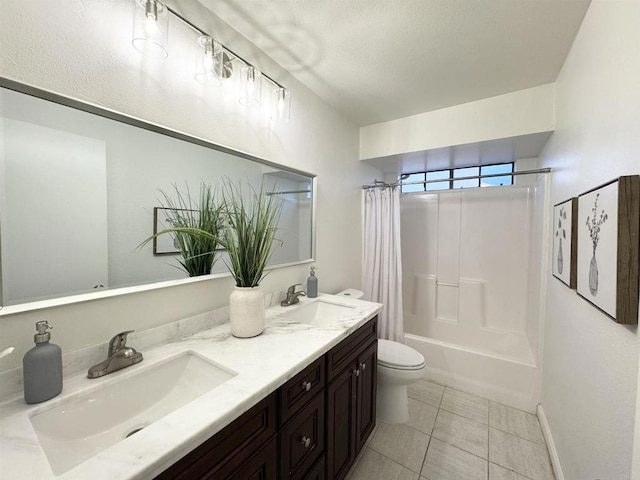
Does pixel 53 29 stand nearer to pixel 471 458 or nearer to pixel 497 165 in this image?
pixel 471 458

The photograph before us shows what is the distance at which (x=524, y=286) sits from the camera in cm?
260

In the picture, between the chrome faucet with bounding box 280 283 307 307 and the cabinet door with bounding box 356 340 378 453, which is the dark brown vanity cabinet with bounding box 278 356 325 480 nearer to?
the cabinet door with bounding box 356 340 378 453

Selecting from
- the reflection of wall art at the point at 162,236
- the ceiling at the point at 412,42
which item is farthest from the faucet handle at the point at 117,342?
the ceiling at the point at 412,42

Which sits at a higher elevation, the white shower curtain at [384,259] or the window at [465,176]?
the window at [465,176]

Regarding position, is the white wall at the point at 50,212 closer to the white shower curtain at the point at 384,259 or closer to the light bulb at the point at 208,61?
the light bulb at the point at 208,61

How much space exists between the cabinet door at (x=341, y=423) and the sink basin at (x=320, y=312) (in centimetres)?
34

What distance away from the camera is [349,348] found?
136 cm

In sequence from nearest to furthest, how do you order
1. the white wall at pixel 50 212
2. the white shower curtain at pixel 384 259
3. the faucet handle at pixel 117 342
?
1. the white wall at pixel 50 212
2. the faucet handle at pixel 117 342
3. the white shower curtain at pixel 384 259

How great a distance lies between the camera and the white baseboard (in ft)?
4.68

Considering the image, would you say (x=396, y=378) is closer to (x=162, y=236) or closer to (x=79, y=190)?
(x=162, y=236)

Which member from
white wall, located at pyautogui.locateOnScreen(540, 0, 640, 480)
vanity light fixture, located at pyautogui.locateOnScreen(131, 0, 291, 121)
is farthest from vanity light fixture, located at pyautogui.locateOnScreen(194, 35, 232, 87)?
white wall, located at pyautogui.locateOnScreen(540, 0, 640, 480)

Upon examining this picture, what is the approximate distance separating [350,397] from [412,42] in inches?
77.9

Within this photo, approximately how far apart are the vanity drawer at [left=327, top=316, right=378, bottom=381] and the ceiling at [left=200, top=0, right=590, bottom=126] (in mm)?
1622

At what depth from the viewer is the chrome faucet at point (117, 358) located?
2.78ft
